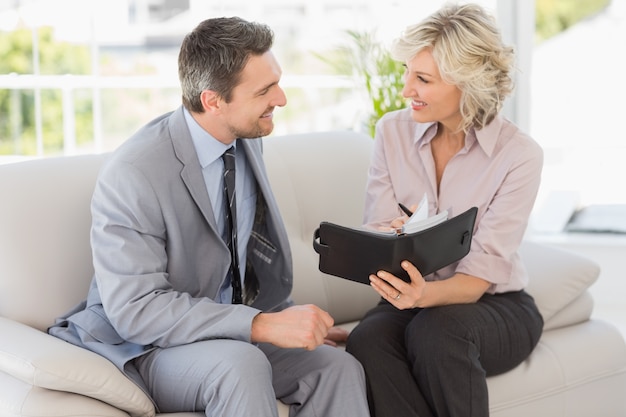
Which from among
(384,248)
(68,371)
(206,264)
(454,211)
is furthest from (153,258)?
(454,211)

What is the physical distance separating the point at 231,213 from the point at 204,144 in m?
0.18

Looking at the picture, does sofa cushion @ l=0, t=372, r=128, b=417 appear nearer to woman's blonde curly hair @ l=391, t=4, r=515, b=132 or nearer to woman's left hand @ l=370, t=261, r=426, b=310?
woman's left hand @ l=370, t=261, r=426, b=310

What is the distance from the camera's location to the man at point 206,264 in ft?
6.75

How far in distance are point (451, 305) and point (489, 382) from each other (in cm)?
23

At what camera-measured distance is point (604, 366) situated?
2.58m

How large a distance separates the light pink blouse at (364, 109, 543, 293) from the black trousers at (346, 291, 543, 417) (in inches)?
4.9

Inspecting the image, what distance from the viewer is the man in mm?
2057

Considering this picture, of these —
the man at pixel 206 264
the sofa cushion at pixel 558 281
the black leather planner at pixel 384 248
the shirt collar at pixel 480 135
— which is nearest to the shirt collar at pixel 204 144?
the man at pixel 206 264

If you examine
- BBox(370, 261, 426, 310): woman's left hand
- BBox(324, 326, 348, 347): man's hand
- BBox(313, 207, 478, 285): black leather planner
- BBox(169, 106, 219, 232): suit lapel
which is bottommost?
BBox(324, 326, 348, 347): man's hand

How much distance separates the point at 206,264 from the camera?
7.36 feet

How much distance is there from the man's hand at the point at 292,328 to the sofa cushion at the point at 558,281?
2.72 feet

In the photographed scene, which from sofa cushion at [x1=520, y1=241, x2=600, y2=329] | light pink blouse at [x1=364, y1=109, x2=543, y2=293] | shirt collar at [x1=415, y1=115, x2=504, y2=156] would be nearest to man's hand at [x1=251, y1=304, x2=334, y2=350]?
light pink blouse at [x1=364, y1=109, x2=543, y2=293]

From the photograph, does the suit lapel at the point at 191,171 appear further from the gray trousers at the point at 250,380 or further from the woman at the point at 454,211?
the woman at the point at 454,211

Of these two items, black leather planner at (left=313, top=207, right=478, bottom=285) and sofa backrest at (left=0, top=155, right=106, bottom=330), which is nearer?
black leather planner at (left=313, top=207, right=478, bottom=285)
